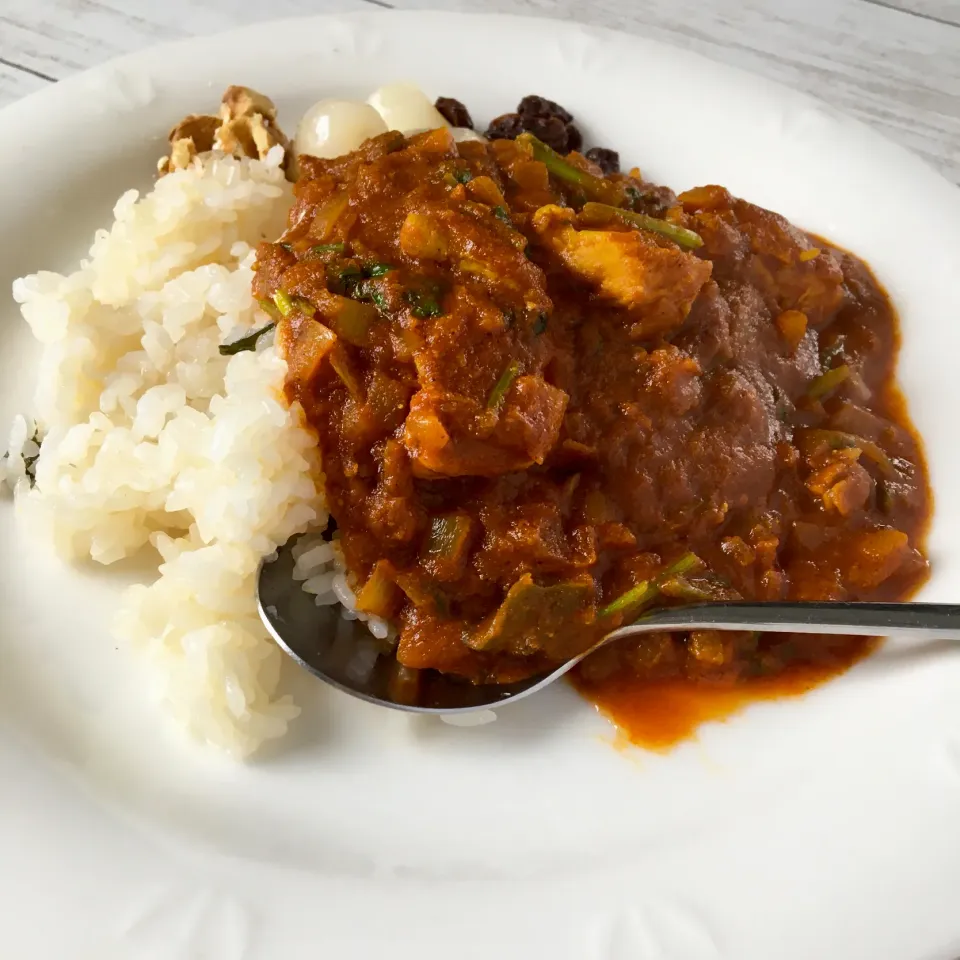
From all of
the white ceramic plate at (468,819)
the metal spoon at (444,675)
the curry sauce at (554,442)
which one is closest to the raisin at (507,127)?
the curry sauce at (554,442)

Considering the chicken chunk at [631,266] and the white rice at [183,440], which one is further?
the chicken chunk at [631,266]

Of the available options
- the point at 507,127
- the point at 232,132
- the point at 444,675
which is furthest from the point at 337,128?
the point at 444,675

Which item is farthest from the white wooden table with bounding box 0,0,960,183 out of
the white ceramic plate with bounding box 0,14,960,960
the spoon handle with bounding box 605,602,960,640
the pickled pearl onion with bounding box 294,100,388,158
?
the spoon handle with bounding box 605,602,960,640

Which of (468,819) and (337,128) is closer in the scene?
(468,819)

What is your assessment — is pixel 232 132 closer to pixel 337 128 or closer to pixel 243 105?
pixel 243 105

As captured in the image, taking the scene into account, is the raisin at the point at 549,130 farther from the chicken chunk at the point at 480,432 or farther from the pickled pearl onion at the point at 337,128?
the chicken chunk at the point at 480,432

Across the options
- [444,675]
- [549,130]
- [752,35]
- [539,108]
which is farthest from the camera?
[752,35]
